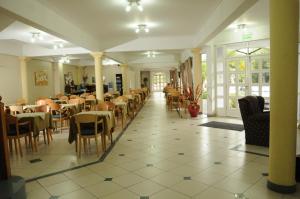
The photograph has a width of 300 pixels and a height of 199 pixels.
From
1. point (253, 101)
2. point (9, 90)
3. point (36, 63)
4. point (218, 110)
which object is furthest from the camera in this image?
point (36, 63)

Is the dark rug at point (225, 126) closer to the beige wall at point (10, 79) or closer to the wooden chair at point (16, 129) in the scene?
the wooden chair at point (16, 129)

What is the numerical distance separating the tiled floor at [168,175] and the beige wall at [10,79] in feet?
21.2

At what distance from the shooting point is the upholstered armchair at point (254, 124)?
4.99m

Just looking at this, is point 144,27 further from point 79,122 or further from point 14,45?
point 14,45

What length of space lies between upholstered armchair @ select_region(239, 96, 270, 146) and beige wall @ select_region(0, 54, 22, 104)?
8.74 metres

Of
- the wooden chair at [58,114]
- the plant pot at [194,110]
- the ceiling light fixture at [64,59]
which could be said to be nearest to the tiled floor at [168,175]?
the wooden chair at [58,114]

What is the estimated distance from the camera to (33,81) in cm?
1199

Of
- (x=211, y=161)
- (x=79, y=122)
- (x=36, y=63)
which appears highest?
(x=36, y=63)

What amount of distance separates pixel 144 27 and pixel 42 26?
307cm

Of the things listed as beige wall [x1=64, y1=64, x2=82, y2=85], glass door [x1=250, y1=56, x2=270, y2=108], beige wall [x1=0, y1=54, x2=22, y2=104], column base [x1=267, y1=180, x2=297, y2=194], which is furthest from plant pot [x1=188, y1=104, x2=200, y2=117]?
beige wall [x1=64, y1=64, x2=82, y2=85]

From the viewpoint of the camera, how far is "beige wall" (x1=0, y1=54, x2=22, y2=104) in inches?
376

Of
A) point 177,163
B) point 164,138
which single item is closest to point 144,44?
point 164,138

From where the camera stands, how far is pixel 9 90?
9.88 metres

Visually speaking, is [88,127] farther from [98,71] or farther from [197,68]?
[197,68]
